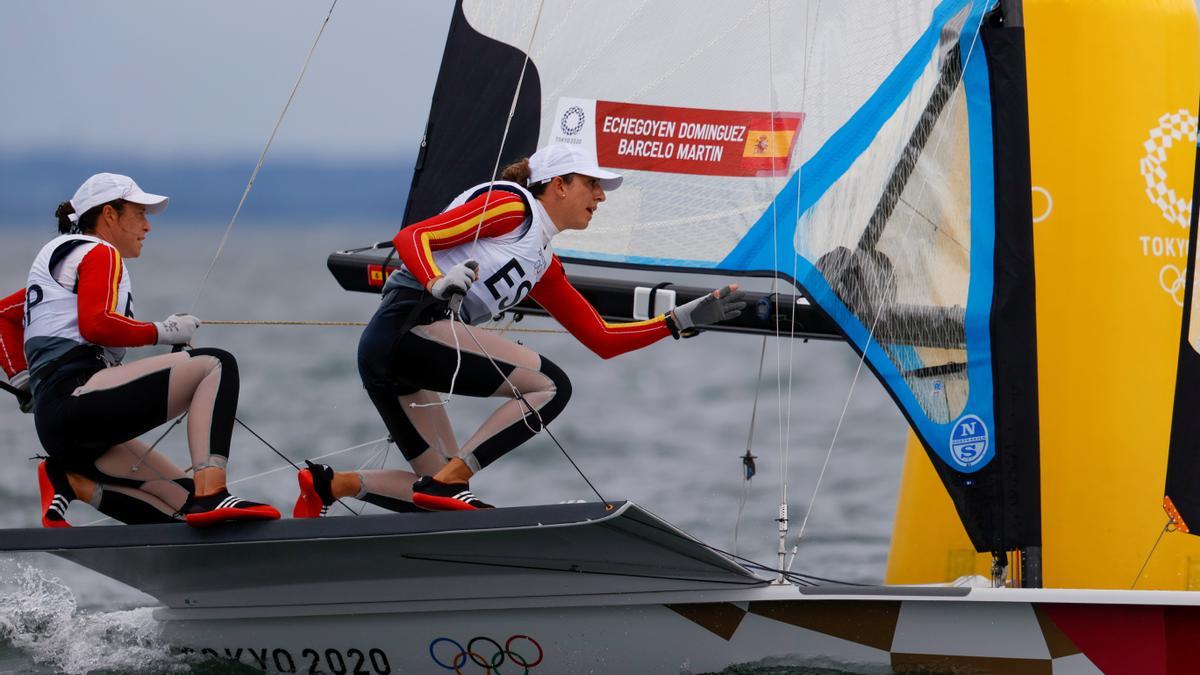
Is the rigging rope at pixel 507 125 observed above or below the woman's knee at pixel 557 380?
above

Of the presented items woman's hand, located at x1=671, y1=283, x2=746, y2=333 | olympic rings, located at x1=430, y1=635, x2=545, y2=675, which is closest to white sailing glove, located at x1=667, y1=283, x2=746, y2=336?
woman's hand, located at x1=671, y1=283, x2=746, y2=333

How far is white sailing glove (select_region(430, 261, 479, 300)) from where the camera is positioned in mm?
3340

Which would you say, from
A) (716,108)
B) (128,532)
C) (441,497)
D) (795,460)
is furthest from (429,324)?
(795,460)

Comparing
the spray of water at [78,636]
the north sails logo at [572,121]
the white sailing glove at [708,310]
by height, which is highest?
the north sails logo at [572,121]

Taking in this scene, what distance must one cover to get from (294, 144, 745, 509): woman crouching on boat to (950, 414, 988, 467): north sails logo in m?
0.57

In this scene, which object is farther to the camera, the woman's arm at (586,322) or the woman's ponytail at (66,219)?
the woman's arm at (586,322)

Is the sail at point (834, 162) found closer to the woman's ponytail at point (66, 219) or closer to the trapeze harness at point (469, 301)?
the trapeze harness at point (469, 301)

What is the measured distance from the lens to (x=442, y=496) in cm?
351

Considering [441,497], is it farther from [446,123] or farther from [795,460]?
[795,460]

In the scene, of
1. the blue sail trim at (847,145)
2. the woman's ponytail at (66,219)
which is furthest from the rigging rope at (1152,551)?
the woman's ponytail at (66,219)

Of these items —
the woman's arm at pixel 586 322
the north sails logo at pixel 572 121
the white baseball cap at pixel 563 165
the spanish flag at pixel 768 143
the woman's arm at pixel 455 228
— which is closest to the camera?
the woman's arm at pixel 455 228

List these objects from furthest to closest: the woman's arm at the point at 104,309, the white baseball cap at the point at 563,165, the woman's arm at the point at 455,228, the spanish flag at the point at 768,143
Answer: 1. the spanish flag at the point at 768,143
2. the white baseball cap at the point at 563,165
3. the woman's arm at the point at 104,309
4. the woman's arm at the point at 455,228

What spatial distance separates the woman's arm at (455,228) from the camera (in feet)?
11.2

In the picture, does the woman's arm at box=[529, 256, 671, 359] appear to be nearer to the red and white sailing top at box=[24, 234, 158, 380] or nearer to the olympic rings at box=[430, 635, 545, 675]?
the olympic rings at box=[430, 635, 545, 675]
